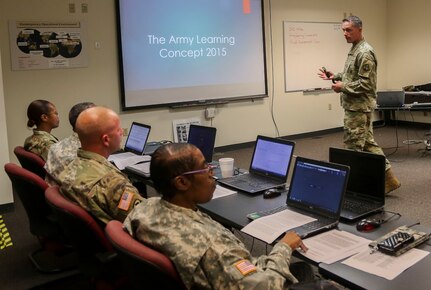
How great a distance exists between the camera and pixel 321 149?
258 inches

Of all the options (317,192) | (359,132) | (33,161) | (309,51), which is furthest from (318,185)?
(309,51)

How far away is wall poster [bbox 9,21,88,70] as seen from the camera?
15.9 ft

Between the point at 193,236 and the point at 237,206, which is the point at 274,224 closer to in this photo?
the point at 237,206

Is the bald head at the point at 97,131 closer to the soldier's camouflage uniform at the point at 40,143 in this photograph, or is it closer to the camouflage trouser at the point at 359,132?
the soldier's camouflage uniform at the point at 40,143

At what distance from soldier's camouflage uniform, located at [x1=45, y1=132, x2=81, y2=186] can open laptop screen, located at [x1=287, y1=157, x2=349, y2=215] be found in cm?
137

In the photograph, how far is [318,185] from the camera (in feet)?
6.48

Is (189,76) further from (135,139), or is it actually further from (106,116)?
(106,116)

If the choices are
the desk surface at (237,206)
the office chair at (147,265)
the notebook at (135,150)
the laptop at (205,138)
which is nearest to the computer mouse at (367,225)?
the desk surface at (237,206)

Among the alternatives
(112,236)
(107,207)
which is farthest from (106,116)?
(112,236)

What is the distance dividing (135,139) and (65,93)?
1.86 m

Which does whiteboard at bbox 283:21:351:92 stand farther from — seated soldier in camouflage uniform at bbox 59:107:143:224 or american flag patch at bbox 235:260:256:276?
american flag patch at bbox 235:260:256:276

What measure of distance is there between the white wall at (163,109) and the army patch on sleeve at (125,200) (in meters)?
3.60

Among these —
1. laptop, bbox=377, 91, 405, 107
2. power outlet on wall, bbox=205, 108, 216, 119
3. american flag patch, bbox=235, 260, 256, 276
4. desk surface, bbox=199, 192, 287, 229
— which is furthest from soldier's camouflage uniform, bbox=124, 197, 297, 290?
laptop, bbox=377, 91, 405, 107

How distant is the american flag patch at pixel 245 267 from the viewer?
1.27 m
